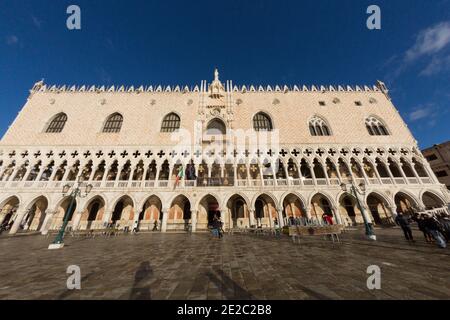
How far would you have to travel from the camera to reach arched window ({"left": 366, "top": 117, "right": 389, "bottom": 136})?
2186 centimetres

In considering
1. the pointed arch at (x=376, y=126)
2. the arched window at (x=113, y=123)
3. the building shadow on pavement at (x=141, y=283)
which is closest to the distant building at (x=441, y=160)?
the pointed arch at (x=376, y=126)

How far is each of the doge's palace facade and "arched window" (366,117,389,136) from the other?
0.48 feet

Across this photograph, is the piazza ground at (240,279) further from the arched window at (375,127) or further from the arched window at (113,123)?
the arched window at (375,127)

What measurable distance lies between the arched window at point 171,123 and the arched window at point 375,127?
26.2 meters

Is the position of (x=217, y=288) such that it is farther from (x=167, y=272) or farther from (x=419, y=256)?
(x=419, y=256)

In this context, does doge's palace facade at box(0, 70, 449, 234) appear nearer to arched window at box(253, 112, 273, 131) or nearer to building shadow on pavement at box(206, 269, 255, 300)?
arched window at box(253, 112, 273, 131)

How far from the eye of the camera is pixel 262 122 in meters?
23.1

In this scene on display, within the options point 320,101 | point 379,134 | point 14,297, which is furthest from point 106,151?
point 379,134

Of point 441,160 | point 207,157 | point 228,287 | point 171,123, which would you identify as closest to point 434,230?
point 228,287

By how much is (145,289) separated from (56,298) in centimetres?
152

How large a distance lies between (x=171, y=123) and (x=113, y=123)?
26.2 ft

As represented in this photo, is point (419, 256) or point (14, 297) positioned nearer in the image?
point (14, 297)

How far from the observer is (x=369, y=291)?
3.06 meters

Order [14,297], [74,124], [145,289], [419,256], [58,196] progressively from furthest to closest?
[74,124] < [58,196] < [419,256] < [145,289] < [14,297]
